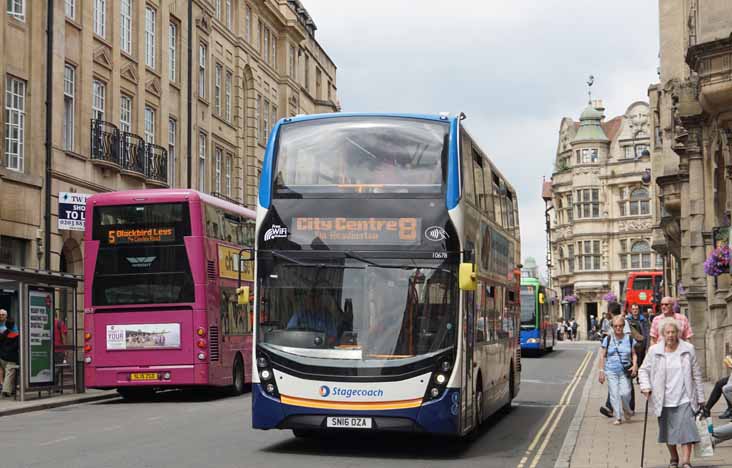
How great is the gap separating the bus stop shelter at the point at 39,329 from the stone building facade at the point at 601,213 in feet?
256

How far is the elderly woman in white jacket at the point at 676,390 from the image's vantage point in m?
12.3

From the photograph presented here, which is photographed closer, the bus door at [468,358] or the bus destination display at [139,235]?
the bus door at [468,358]

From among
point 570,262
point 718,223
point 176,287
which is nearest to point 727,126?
point 718,223

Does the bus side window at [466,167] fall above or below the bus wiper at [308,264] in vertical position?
above

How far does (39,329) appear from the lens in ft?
79.2

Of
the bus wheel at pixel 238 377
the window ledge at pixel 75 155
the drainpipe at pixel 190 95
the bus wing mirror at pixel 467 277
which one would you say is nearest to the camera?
the bus wing mirror at pixel 467 277

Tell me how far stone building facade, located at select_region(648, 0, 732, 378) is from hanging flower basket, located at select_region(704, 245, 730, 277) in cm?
82

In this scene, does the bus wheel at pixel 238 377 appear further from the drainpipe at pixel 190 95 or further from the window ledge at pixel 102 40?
the drainpipe at pixel 190 95

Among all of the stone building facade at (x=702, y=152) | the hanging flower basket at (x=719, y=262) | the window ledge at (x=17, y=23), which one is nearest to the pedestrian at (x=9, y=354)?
the window ledge at (x=17, y=23)

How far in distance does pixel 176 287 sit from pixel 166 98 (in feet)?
70.3

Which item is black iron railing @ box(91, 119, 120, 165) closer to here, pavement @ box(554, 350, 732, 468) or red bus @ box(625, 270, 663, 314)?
pavement @ box(554, 350, 732, 468)

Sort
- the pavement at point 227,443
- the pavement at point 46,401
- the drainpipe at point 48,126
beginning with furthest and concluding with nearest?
the drainpipe at point 48,126, the pavement at point 46,401, the pavement at point 227,443

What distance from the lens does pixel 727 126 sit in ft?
Result: 81.5

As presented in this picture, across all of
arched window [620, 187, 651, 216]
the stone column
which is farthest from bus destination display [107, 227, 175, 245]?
arched window [620, 187, 651, 216]
